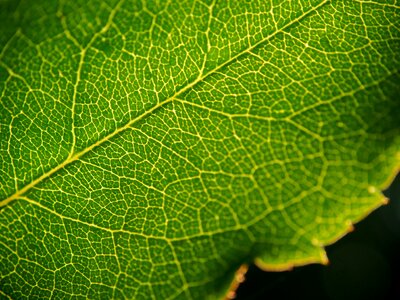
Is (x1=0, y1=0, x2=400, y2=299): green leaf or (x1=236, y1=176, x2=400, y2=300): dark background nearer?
(x1=0, y1=0, x2=400, y2=299): green leaf

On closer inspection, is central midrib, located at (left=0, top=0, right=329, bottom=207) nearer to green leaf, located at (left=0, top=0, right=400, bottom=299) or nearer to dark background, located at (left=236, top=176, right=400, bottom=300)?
green leaf, located at (left=0, top=0, right=400, bottom=299)

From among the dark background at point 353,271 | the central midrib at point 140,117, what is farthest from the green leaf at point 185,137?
the dark background at point 353,271

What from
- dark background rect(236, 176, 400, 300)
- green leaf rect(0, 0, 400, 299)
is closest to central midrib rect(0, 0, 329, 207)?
green leaf rect(0, 0, 400, 299)

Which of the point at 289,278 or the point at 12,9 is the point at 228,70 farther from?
the point at 289,278

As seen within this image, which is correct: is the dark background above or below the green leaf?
below

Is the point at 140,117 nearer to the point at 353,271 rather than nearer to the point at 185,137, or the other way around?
the point at 185,137

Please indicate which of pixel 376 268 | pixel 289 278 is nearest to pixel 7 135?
pixel 289 278

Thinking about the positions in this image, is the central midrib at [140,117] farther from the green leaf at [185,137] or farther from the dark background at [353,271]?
the dark background at [353,271]
